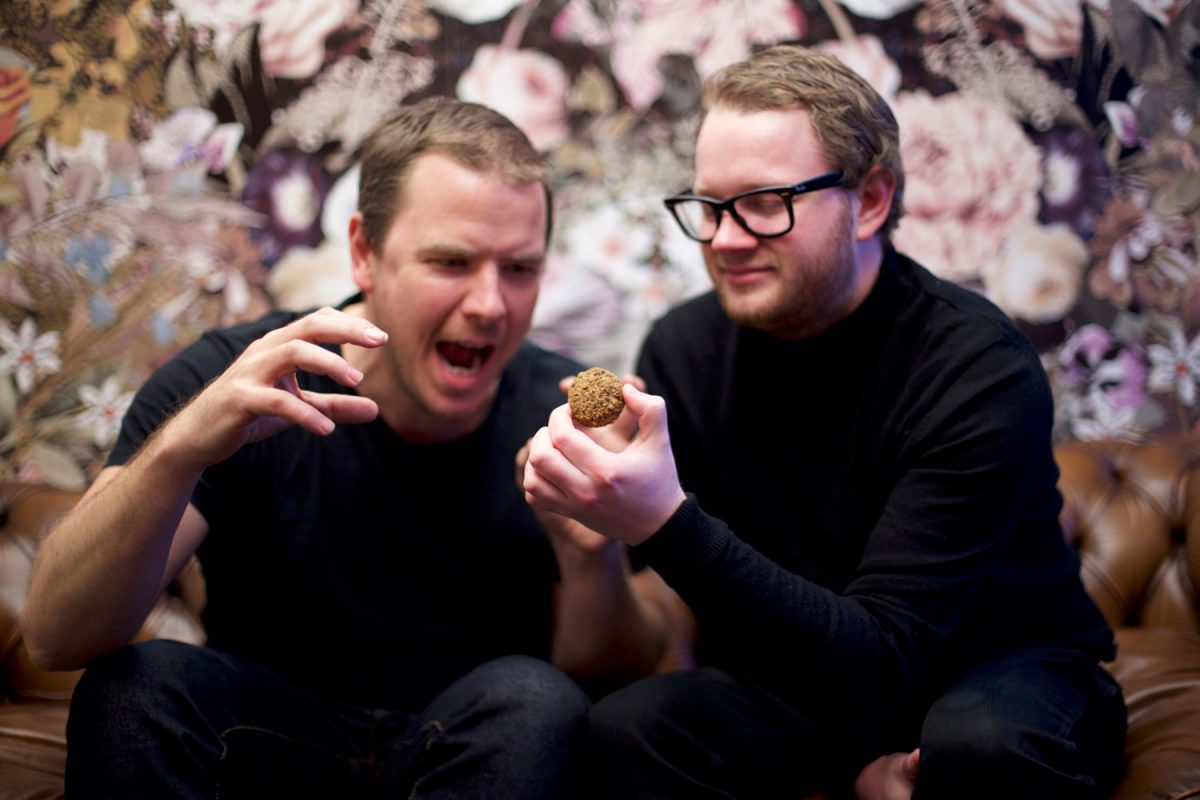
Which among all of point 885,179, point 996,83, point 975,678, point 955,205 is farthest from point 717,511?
point 996,83

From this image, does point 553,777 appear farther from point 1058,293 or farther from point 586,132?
point 1058,293

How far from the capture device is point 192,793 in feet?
3.88

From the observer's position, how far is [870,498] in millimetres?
1475

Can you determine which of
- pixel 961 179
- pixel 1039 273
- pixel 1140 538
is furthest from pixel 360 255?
pixel 1140 538

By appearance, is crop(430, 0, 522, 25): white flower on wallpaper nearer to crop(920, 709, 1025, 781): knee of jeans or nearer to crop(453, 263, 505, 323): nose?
crop(453, 263, 505, 323): nose

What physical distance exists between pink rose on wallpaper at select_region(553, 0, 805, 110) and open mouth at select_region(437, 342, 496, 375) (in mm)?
856

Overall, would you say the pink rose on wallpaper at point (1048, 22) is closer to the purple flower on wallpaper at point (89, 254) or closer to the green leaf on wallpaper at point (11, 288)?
the purple flower on wallpaper at point (89, 254)

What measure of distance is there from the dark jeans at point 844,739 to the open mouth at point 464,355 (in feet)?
1.82

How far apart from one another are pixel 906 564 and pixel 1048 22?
4.89 ft

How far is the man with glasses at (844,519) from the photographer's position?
1.23 metres

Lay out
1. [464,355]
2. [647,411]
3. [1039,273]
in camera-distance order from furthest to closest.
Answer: [1039,273] → [464,355] → [647,411]

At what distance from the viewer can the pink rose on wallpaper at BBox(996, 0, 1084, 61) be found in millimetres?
2160

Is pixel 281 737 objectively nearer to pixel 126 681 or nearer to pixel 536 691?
pixel 126 681

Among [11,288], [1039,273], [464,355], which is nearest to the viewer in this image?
[464,355]
